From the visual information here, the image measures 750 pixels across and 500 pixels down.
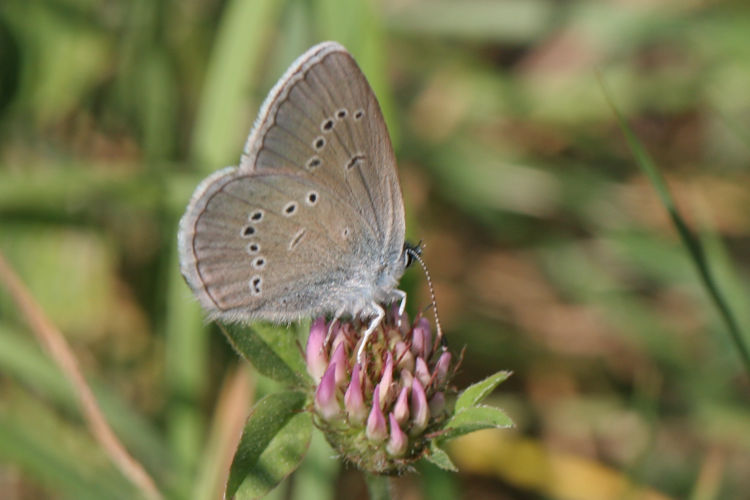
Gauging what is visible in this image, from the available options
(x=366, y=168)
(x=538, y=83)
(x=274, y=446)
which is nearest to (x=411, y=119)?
(x=538, y=83)

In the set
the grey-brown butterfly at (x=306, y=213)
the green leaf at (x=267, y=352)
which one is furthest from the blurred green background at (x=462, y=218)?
the green leaf at (x=267, y=352)

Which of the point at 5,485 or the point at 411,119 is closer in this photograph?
the point at 5,485

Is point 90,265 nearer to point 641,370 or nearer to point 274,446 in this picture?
point 274,446

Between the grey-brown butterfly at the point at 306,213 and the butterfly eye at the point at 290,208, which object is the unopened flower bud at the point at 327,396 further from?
the butterfly eye at the point at 290,208

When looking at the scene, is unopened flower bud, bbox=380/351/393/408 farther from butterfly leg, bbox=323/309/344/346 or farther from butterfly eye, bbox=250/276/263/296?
butterfly eye, bbox=250/276/263/296

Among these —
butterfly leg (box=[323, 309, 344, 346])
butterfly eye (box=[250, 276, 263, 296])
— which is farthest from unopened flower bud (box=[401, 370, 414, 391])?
butterfly eye (box=[250, 276, 263, 296])

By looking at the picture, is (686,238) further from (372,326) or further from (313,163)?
(313,163)
